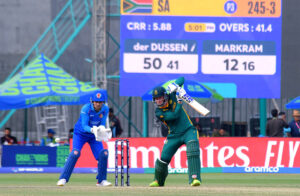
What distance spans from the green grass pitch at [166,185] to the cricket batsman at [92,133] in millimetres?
388

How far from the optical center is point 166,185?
1453 centimetres

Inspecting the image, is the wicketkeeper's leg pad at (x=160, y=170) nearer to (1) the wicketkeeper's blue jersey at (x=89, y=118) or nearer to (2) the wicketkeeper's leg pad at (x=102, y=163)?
(2) the wicketkeeper's leg pad at (x=102, y=163)

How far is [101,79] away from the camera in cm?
2475

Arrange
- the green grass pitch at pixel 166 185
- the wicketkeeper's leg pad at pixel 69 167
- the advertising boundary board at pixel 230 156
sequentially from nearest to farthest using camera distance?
1. the green grass pitch at pixel 166 185
2. the wicketkeeper's leg pad at pixel 69 167
3. the advertising boundary board at pixel 230 156

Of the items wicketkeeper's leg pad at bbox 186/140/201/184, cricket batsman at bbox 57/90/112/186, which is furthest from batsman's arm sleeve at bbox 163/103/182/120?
cricket batsman at bbox 57/90/112/186

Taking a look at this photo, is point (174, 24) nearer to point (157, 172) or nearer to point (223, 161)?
point (223, 161)

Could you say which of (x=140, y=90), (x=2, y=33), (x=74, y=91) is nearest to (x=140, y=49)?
(x=140, y=90)

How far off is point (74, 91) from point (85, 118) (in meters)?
9.17

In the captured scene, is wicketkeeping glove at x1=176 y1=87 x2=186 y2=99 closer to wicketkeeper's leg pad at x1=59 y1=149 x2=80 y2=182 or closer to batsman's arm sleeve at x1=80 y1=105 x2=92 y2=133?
batsman's arm sleeve at x1=80 y1=105 x2=92 y2=133

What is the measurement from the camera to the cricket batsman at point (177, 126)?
12.6m

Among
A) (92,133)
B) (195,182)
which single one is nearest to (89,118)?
(92,133)
